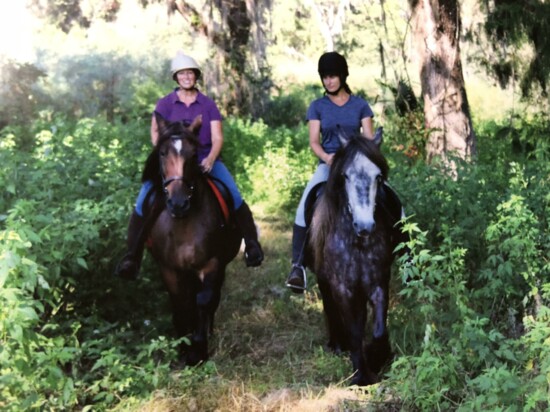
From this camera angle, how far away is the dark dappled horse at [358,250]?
568 cm

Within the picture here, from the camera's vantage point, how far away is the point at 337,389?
561 centimetres

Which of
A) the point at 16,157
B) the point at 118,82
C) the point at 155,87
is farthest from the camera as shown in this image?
the point at 118,82

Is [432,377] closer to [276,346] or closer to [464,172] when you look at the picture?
[276,346]

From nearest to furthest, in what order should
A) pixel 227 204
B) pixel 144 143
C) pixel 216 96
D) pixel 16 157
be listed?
pixel 227 204 → pixel 16 157 → pixel 144 143 → pixel 216 96

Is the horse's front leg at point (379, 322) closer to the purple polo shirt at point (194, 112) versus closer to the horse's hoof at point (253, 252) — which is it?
the horse's hoof at point (253, 252)

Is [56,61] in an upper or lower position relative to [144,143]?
upper

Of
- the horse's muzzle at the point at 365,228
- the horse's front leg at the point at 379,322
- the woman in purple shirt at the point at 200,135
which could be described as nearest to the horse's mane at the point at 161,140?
the woman in purple shirt at the point at 200,135

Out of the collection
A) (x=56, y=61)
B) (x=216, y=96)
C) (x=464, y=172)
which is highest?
(x=56, y=61)

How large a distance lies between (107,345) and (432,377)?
2.55m

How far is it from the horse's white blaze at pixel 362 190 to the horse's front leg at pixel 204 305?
162cm

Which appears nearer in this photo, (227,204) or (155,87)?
(227,204)

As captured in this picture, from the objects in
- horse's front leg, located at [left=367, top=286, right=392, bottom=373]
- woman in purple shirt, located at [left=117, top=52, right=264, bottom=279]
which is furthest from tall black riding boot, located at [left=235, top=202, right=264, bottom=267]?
horse's front leg, located at [left=367, top=286, right=392, bottom=373]

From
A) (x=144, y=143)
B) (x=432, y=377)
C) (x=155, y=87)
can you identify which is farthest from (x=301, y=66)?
(x=432, y=377)

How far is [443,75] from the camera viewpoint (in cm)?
1069
